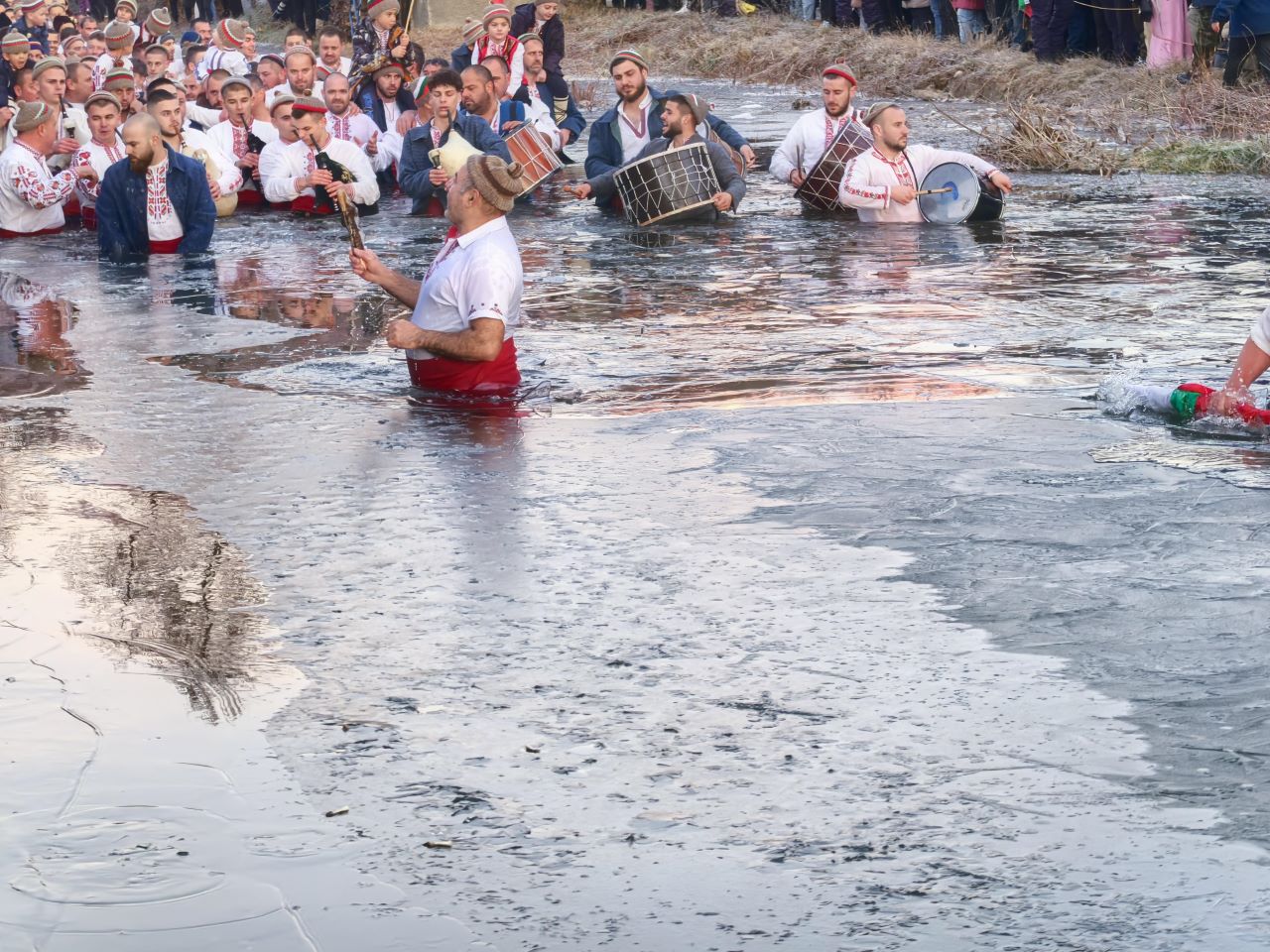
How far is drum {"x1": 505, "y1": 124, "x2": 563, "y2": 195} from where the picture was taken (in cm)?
1501

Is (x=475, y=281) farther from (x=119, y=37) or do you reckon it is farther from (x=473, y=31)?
(x=119, y=37)

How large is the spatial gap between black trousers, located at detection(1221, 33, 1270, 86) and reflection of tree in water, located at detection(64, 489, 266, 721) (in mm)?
13515

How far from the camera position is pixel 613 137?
14.7 metres

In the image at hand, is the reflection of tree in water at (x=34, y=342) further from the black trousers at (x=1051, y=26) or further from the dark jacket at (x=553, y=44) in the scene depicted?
the black trousers at (x=1051, y=26)

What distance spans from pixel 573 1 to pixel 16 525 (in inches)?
1359

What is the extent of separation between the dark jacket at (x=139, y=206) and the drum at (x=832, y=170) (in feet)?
13.8

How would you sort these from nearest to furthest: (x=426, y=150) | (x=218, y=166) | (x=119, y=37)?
(x=426, y=150)
(x=218, y=166)
(x=119, y=37)

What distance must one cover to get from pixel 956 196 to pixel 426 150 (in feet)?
13.4

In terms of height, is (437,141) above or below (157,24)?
below

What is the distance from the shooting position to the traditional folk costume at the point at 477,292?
7691mm


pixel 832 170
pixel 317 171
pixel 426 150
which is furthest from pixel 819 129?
pixel 317 171

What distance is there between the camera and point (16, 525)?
620 cm

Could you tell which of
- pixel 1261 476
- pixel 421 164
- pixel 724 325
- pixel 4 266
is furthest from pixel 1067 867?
pixel 421 164

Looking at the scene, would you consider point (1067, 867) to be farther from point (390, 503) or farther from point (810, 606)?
point (390, 503)
